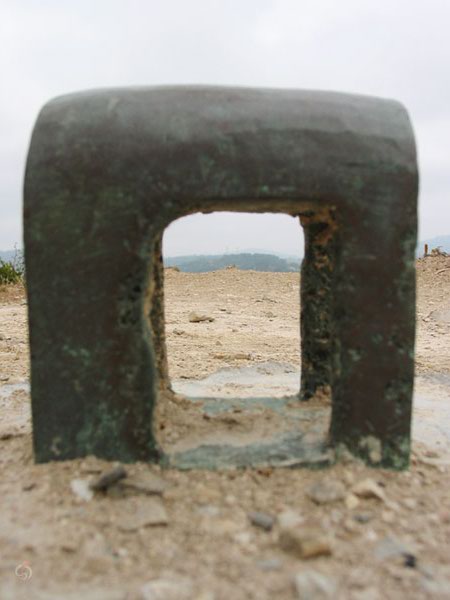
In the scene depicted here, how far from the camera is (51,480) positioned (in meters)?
2.11

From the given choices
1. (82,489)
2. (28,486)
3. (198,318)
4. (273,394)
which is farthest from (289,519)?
(198,318)

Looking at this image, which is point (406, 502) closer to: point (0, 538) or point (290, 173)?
point (290, 173)

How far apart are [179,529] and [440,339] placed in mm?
4808

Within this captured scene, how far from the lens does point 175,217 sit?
2.12 metres

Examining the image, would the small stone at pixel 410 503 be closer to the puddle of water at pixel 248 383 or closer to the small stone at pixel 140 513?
the small stone at pixel 140 513

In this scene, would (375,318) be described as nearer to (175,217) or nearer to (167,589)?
(175,217)

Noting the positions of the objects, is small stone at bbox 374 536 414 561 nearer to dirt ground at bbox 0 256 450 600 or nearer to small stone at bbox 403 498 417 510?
dirt ground at bbox 0 256 450 600

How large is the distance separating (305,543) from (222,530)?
0.31 metres

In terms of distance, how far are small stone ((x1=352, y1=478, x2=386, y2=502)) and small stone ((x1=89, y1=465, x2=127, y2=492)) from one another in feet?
2.99

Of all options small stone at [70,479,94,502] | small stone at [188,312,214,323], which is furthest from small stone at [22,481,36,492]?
small stone at [188,312,214,323]

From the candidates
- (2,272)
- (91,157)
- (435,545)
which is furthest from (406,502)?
(2,272)

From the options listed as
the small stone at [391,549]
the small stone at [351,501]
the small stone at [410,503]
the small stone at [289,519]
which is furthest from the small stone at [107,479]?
the small stone at [410,503]

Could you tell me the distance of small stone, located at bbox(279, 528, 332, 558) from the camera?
1.70 m

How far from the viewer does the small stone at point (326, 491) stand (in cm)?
198
